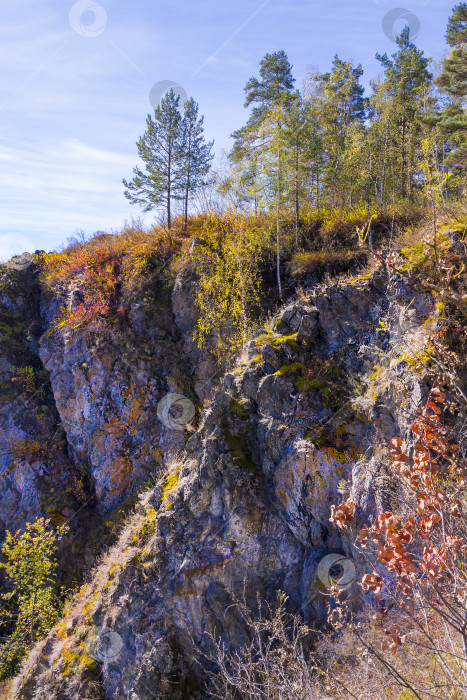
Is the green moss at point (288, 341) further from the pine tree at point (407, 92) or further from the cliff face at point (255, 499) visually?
the pine tree at point (407, 92)

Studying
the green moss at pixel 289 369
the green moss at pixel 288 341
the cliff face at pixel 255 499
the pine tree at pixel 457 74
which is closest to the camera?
the cliff face at pixel 255 499

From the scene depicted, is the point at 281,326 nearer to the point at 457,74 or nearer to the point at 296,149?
the point at 296,149

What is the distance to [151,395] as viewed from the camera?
19.6 meters

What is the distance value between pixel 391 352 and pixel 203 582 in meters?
8.86

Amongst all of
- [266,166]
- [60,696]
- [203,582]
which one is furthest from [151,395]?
[266,166]

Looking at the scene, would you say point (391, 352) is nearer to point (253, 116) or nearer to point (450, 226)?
point (450, 226)

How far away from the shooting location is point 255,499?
1126cm

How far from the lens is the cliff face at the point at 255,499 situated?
10.4m

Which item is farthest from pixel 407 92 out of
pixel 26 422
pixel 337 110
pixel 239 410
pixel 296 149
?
pixel 26 422

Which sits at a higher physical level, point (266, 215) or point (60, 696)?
point (266, 215)

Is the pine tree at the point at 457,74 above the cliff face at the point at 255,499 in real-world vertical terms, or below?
above

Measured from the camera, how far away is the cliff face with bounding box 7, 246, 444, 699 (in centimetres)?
1044

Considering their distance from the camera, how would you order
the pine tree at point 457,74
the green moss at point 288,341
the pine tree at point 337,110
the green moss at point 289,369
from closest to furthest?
1. the green moss at point 289,369
2. the green moss at point 288,341
3. the pine tree at point 457,74
4. the pine tree at point 337,110

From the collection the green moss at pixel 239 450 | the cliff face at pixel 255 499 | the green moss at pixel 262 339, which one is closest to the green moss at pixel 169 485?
the cliff face at pixel 255 499
